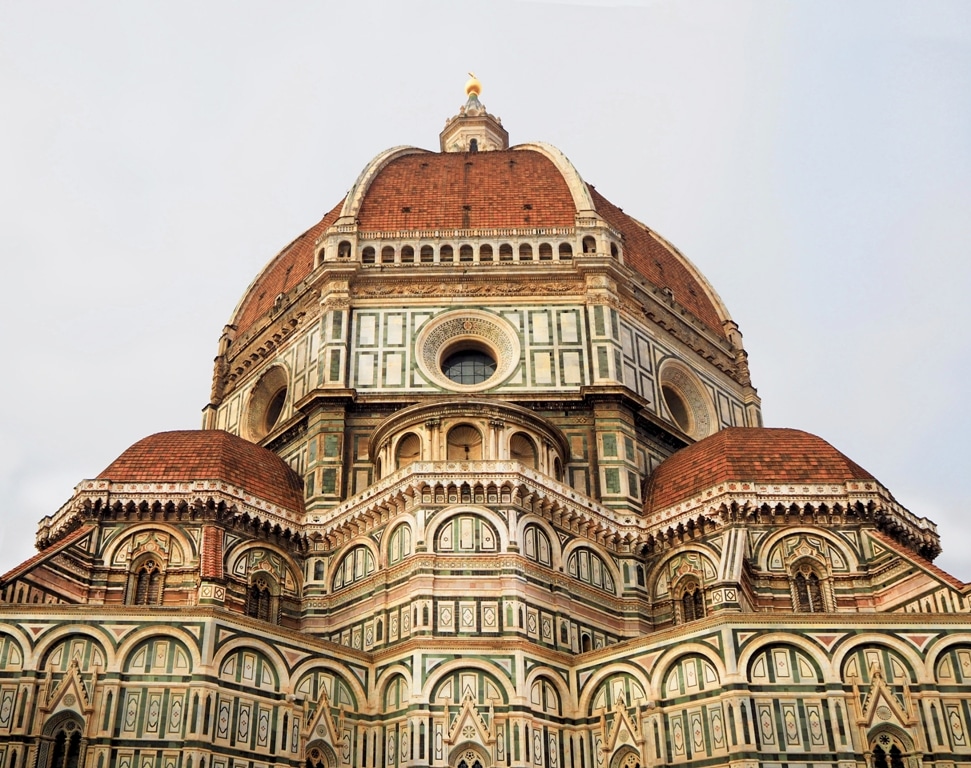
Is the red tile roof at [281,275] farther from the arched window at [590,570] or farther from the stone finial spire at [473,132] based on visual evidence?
the arched window at [590,570]

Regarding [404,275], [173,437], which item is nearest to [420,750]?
[173,437]

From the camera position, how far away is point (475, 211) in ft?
125

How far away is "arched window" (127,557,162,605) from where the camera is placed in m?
27.8

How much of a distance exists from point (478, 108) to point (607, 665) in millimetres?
33603

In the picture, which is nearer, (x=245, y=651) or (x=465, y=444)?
(x=245, y=651)

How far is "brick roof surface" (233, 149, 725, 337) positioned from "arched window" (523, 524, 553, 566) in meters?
12.8

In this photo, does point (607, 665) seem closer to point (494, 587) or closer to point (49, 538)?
point (494, 587)

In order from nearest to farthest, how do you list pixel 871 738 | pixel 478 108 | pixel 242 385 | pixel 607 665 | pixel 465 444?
pixel 871 738
pixel 607 665
pixel 465 444
pixel 242 385
pixel 478 108

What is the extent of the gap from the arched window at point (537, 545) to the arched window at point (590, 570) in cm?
72

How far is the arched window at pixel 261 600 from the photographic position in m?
28.4

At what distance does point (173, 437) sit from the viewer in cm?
3134

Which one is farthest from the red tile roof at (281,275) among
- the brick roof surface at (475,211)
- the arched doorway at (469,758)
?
the arched doorway at (469,758)

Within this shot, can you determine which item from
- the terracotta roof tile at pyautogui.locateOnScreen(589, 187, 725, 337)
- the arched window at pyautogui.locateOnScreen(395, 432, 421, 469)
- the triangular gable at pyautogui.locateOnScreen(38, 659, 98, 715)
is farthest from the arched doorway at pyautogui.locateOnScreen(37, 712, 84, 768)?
the terracotta roof tile at pyautogui.locateOnScreen(589, 187, 725, 337)

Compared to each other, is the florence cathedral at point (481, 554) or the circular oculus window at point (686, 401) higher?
the circular oculus window at point (686, 401)
